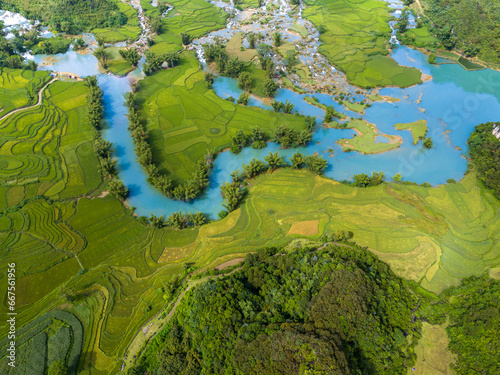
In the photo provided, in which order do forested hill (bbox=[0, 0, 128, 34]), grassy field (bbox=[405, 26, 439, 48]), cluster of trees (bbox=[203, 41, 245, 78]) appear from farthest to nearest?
forested hill (bbox=[0, 0, 128, 34])
grassy field (bbox=[405, 26, 439, 48])
cluster of trees (bbox=[203, 41, 245, 78])

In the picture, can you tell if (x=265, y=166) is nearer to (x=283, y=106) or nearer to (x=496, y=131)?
(x=283, y=106)

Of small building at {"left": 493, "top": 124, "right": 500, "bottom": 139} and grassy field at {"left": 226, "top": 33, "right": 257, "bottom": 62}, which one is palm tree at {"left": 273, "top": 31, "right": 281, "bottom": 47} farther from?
small building at {"left": 493, "top": 124, "right": 500, "bottom": 139}

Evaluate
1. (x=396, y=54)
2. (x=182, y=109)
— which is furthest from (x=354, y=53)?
(x=182, y=109)

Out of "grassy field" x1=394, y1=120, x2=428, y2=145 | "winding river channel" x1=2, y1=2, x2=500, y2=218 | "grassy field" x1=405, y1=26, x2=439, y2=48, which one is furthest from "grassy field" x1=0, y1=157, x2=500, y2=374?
"grassy field" x1=405, y1=26, x2=439, y2=48

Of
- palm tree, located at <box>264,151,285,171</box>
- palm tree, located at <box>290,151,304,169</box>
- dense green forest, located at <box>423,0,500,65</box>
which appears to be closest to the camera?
palm tree, located at <box>264,151,285,171</box>

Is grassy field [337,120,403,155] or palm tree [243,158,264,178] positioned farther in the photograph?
grassy field [337,120,403,155]
